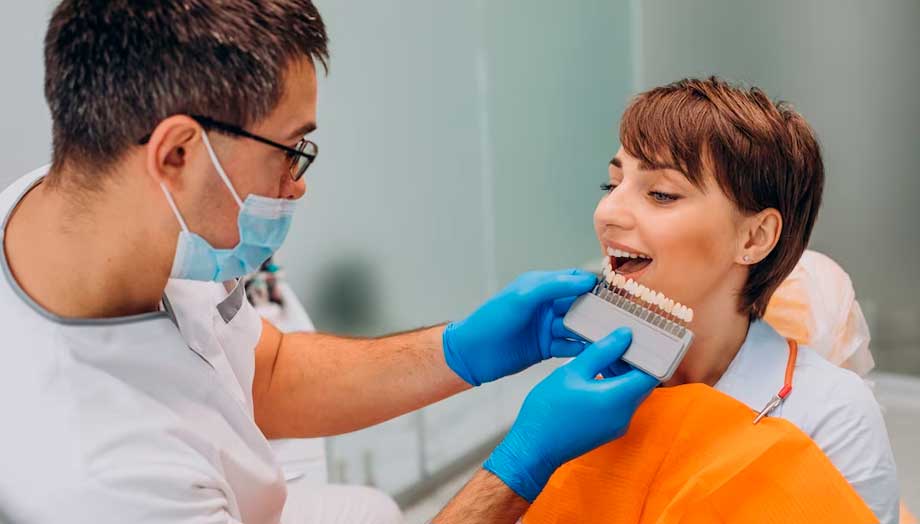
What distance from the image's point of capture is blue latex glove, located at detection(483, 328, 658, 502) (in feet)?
3.40

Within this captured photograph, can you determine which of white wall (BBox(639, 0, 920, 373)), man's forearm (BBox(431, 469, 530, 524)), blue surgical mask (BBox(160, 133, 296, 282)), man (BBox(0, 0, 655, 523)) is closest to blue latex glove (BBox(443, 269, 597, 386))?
man (BBox(0, 0, 655, 523))

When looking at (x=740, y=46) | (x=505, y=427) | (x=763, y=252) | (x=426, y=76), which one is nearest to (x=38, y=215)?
(x=763, y=252)

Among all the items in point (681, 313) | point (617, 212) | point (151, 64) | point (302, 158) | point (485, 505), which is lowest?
point (485, 505)

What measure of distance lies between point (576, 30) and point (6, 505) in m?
2.46

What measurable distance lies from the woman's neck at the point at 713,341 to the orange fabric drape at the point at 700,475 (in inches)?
4.9

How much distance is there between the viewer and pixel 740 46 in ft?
9.73

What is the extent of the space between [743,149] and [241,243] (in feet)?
2.34

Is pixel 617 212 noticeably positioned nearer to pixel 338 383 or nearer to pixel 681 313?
pixel 681 313

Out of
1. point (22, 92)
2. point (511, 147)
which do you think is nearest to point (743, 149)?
point (22, 92)

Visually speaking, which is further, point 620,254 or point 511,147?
point 511,147

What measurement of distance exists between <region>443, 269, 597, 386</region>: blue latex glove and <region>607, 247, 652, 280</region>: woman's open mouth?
0.05 metres

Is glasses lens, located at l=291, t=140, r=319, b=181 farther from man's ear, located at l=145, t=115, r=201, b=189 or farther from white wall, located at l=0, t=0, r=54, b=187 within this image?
white wall, located at l=0, t=0, r=54, b=187

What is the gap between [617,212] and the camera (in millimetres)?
1181

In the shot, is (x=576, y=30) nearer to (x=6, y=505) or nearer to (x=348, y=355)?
(x=348, y=355)
